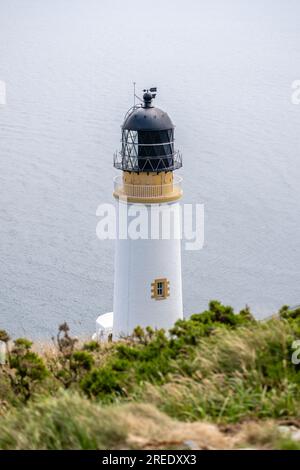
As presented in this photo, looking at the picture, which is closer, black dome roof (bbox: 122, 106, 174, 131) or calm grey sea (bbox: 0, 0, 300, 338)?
black dome roof (bbox: 122, 106, 174, 131)

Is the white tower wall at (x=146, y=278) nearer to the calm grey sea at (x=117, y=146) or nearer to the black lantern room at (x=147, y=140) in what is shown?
the black lantern room at (x=147, y=140)

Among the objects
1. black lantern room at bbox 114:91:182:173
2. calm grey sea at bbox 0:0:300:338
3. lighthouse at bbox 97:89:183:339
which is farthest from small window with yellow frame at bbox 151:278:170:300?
calm grey sea at bbox 0:0:300:338

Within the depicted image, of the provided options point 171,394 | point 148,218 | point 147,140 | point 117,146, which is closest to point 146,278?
point 148,218

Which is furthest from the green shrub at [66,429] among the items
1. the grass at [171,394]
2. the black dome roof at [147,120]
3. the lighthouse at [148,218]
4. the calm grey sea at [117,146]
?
the calm grey sea at [117,146]

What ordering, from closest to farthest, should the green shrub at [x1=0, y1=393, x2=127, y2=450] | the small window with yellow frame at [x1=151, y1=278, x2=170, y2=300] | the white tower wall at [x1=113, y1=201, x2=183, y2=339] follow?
the green shrub at [x1=0, y1=393, x2=127, y2=450], the white tower wall at [x1=113, y1=201, x2=183, y2=339], the small window with yellow frame at [x1=151, y1=278, x2=170, y2=300]

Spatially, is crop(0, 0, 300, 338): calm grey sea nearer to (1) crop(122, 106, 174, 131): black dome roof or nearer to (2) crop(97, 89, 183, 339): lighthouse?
(2) crop(97, 89, 183, 339): lighthouse

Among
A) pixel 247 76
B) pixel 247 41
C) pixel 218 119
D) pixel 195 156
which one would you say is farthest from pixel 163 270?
pixel 247 41

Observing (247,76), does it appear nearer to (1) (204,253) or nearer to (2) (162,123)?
(1) (204,253)
